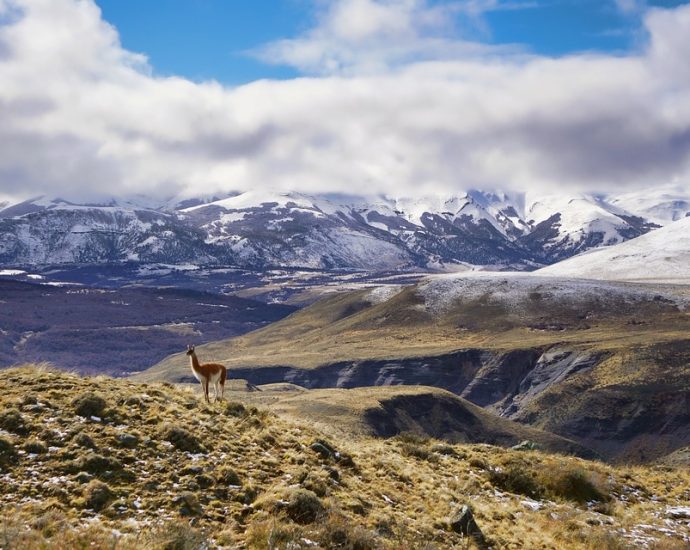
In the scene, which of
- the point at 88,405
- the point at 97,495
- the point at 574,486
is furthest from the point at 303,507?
the point at 574,486

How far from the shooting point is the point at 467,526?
18.8m

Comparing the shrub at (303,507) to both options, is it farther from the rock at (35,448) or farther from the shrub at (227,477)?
the rock at (35,448)

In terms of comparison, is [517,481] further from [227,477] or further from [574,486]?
[227,477]

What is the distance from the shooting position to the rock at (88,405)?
1967cm

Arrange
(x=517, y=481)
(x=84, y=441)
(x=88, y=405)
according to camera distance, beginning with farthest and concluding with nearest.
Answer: (x=517, y=481) < (x=88, y=405) < (x=84, y=441)

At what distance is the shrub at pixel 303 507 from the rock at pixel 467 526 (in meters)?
4.17

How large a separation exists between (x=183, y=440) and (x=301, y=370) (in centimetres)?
16425

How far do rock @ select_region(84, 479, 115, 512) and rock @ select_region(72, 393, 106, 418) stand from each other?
160 inches

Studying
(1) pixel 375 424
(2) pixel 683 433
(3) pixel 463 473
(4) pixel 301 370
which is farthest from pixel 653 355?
(3) pixel 463 473

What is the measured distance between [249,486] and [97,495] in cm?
390

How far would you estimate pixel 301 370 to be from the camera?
182125 mm

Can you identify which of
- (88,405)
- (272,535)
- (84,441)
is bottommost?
(272,535)

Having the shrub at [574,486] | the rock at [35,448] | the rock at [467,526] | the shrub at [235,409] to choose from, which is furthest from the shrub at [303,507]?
the shrub at [574,486]

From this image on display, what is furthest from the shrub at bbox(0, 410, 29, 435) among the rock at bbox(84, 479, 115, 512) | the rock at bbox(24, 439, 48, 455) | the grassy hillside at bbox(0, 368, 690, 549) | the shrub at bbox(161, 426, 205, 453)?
the shrub at bbox(161, 426, 205, 453)
